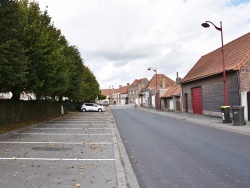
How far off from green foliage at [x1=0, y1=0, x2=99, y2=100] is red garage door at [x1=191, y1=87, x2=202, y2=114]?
1445cm

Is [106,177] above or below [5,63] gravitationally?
below

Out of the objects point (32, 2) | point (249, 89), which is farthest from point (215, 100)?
point (32, 2)

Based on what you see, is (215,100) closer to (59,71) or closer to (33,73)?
(59,71)

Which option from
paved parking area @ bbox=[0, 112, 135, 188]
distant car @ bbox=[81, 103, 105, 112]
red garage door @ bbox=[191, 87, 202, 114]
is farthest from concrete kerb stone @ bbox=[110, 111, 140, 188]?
distant car @ bbox=[81, 103, 105, 112]

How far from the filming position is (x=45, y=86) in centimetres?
2111

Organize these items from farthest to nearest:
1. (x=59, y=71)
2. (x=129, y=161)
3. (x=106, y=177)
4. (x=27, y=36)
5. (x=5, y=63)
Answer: (x=59, y=71) → (x=27, y=36) → (x=5, y=63) → (x=129, y=161) → (x=106, y=177)

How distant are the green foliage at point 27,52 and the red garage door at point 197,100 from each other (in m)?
14.5

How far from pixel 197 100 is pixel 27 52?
19.1 metres

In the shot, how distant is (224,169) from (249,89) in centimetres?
1594

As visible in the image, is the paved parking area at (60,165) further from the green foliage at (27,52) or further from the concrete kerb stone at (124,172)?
the green foliage at (27,52)

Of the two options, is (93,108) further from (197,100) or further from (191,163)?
(191,163)

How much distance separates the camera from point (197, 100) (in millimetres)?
31078

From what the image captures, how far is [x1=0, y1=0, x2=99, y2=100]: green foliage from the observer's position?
14.2 meters

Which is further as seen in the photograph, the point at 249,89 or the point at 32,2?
the point at 32,2
